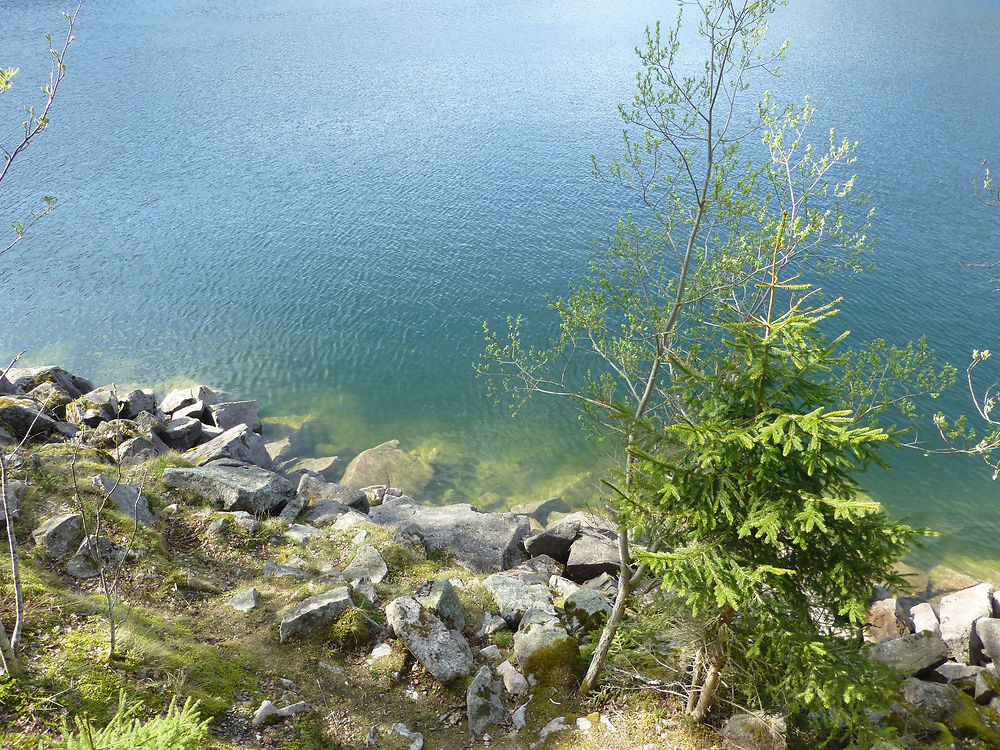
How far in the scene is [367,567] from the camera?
1719 centimetres

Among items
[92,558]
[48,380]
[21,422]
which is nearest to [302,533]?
[92,558]

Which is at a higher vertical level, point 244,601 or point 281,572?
point 244,601

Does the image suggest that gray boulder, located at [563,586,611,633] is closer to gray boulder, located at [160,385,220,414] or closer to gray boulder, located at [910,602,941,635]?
gray boulder, located at [910,602,941,635]

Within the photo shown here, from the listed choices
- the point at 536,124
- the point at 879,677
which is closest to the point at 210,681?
the point at 879,677

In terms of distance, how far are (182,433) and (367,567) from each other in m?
15.1

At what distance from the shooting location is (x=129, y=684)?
34.4 feet

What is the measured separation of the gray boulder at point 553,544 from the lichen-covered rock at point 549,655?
7831 millimetres

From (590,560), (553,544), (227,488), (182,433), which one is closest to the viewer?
(227,488)

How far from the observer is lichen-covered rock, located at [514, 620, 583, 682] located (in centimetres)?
1351

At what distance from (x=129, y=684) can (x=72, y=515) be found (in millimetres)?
5470

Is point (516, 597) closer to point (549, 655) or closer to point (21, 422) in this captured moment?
point (549, 655)

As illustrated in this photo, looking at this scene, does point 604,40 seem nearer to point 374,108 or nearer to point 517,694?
point 374,108

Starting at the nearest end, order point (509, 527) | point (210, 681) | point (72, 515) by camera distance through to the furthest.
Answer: point (210, 681)
point (72, 515)
point (509, 527)

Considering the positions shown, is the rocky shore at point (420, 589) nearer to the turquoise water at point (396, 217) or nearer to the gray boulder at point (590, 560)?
the gray boulder at point (590, 560)
